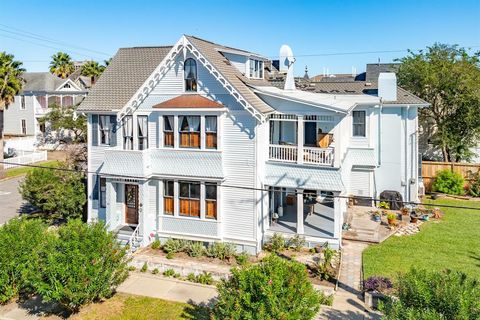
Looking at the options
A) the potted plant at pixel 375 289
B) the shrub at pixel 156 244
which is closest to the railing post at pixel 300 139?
the potted plant at pixel 375 289

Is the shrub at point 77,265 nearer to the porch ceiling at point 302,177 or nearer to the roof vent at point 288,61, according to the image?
the porch ceiling at point 302,177

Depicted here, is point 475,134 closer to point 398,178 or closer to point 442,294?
point 398,178

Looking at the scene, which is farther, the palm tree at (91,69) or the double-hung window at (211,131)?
the palm tree at (91,69)

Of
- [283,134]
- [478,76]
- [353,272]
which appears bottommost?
[353,272]

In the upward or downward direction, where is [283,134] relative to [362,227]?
upward

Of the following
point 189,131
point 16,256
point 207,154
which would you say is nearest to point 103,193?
point 189,131

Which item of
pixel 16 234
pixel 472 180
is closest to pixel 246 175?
pixel 16 234

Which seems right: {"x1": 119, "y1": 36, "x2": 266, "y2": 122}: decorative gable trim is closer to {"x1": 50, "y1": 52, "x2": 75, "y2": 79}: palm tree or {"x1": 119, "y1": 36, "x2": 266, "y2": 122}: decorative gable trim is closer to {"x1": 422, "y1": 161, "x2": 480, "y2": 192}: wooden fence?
{"x1": 422, "y1": 161, "x2": 480, "y2": 192}: wooden fence

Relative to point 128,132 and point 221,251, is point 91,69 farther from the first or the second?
point 221,251
